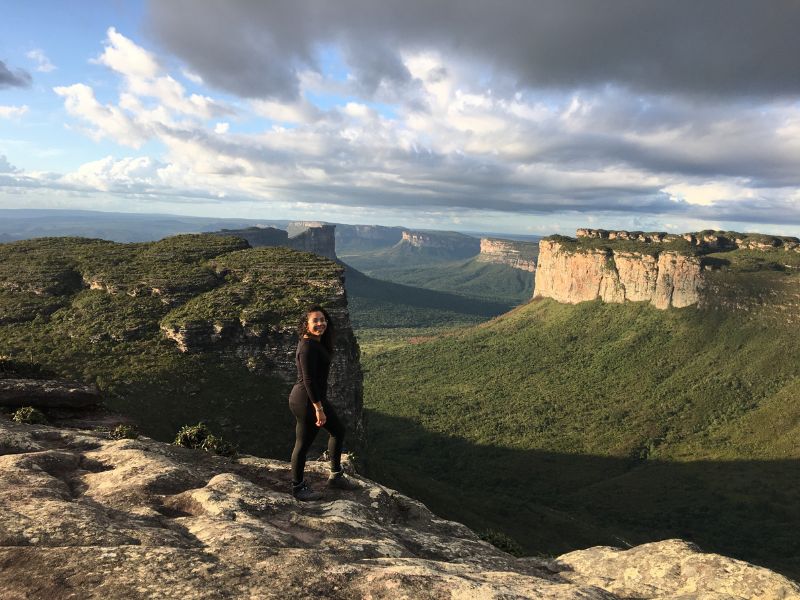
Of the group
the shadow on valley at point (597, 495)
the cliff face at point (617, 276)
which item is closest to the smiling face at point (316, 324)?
the shadow on valley at point (597, 495)

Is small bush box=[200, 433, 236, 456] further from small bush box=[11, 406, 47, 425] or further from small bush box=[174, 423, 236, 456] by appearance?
small bush box=[11, 406, 47, 425]

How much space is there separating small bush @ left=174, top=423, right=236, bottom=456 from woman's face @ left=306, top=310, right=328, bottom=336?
6.34m

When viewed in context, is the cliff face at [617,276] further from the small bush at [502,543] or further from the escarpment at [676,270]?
the small bush at [502,543]

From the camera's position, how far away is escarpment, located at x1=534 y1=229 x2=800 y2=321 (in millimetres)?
120562

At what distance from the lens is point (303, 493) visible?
11977 mm

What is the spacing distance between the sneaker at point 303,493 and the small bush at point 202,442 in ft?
13.5

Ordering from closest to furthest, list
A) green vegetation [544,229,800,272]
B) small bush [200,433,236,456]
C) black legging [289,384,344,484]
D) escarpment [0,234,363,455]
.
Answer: black legging [289,384,344,484] < small bush [200,433,236,456] < escarpment [0,234,363,455] < green vegetation [544,229,800,272]

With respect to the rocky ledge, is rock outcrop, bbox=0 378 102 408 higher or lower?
lower

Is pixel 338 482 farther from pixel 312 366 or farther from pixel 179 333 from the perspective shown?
pixel 179 333

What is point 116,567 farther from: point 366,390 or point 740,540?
point 366,390

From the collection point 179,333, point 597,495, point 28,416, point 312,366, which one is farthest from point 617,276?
point 28,416

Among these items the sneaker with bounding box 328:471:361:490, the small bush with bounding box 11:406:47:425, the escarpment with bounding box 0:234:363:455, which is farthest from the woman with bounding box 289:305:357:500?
the escarpment with bounding box 0:234:363:455

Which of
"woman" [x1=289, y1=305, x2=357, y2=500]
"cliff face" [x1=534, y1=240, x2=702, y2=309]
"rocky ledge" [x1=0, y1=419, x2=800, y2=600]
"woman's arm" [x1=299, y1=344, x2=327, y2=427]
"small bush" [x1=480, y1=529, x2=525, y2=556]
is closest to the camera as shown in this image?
"rocky ledge" [x1=0, y1=419, x2=800, y2=600]

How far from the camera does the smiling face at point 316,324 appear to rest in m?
11.7
